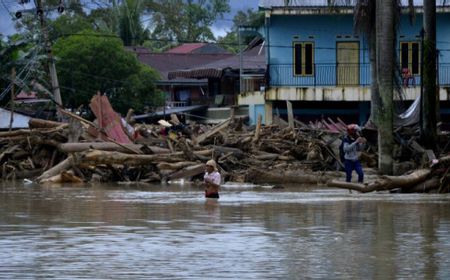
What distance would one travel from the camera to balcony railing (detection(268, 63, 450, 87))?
52003 mm

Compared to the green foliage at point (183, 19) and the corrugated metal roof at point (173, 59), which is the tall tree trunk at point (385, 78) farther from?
the green foliage at point (183, 19)

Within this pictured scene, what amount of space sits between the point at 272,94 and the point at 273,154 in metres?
17.2

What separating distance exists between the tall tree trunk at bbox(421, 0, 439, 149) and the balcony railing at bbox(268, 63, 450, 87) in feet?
49.6

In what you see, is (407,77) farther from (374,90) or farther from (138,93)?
(138,93)

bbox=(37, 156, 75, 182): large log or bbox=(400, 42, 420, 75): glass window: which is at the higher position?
bbox=(400, 42, 420, 75): glass window

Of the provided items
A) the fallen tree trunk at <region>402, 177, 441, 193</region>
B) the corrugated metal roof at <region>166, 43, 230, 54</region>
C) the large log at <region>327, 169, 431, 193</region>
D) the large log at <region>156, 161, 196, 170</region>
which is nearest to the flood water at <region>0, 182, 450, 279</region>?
the large log at <region>327, 169, 431, 193</region>

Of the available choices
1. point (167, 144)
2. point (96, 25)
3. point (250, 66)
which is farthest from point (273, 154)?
point (96, 25)

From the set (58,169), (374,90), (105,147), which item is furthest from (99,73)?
(105,147)

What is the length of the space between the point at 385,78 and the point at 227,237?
689 inches

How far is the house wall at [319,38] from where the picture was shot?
52.8 metres

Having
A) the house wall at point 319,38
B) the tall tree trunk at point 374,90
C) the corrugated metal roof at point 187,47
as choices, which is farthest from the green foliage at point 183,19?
the tall tree trunk at point 374,90

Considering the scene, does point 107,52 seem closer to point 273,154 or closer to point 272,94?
point 272,94

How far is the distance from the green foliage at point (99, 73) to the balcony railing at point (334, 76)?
16533mm

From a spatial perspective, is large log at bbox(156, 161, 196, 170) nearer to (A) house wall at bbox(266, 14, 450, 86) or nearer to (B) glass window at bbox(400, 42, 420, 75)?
(A) house wall at bbox(266, 14, 450, 86)
